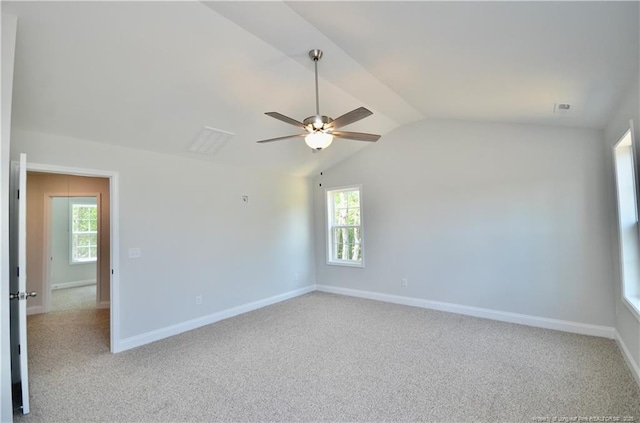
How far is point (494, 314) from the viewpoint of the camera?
4.32 m

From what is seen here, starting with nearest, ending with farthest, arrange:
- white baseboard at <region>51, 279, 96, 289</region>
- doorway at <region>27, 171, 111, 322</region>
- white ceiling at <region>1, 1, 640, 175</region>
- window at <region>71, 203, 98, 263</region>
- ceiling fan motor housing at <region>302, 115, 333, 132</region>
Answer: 1. white ceiling at <region>1, 1, 640, 175</region>
2. ceiling fan motor housing at <region>302, 115, 333, 132</region>
3. doorway at <region>27, 171, 111, 322</region>
4. white baseboard at <region>51, 279, 96, 289</region>
5. window at <region>71, 203, 98, 263</region>

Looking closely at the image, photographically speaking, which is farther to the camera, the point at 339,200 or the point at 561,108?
the point at 339,200

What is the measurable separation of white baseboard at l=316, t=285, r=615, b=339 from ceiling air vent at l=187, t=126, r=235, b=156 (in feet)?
11.5

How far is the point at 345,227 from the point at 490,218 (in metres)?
2.56

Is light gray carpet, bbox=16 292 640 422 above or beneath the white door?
beneath

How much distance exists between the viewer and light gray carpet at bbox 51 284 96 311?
5.62 metres

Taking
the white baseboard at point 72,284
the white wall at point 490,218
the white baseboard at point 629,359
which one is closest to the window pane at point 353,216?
the white wall at point 490,218

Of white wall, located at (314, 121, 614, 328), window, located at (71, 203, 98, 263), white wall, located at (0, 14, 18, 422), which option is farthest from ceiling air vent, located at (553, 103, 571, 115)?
window, located at (71, 203, 98, 263)

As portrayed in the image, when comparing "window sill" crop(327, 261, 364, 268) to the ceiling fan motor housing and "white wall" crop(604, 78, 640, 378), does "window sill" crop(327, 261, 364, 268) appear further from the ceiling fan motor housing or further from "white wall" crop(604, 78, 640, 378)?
the ceiling fan motor housing

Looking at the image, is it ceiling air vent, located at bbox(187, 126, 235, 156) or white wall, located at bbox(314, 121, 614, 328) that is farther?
ceiling air vent, located at bbox(187, 126, 235, 156)

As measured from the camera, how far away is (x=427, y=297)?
4.94 meters

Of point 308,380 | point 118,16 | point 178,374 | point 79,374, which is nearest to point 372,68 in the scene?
point 118,16

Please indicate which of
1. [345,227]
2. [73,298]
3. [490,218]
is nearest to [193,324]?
[345,227]

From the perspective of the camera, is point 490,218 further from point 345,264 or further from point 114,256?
point 114,256
